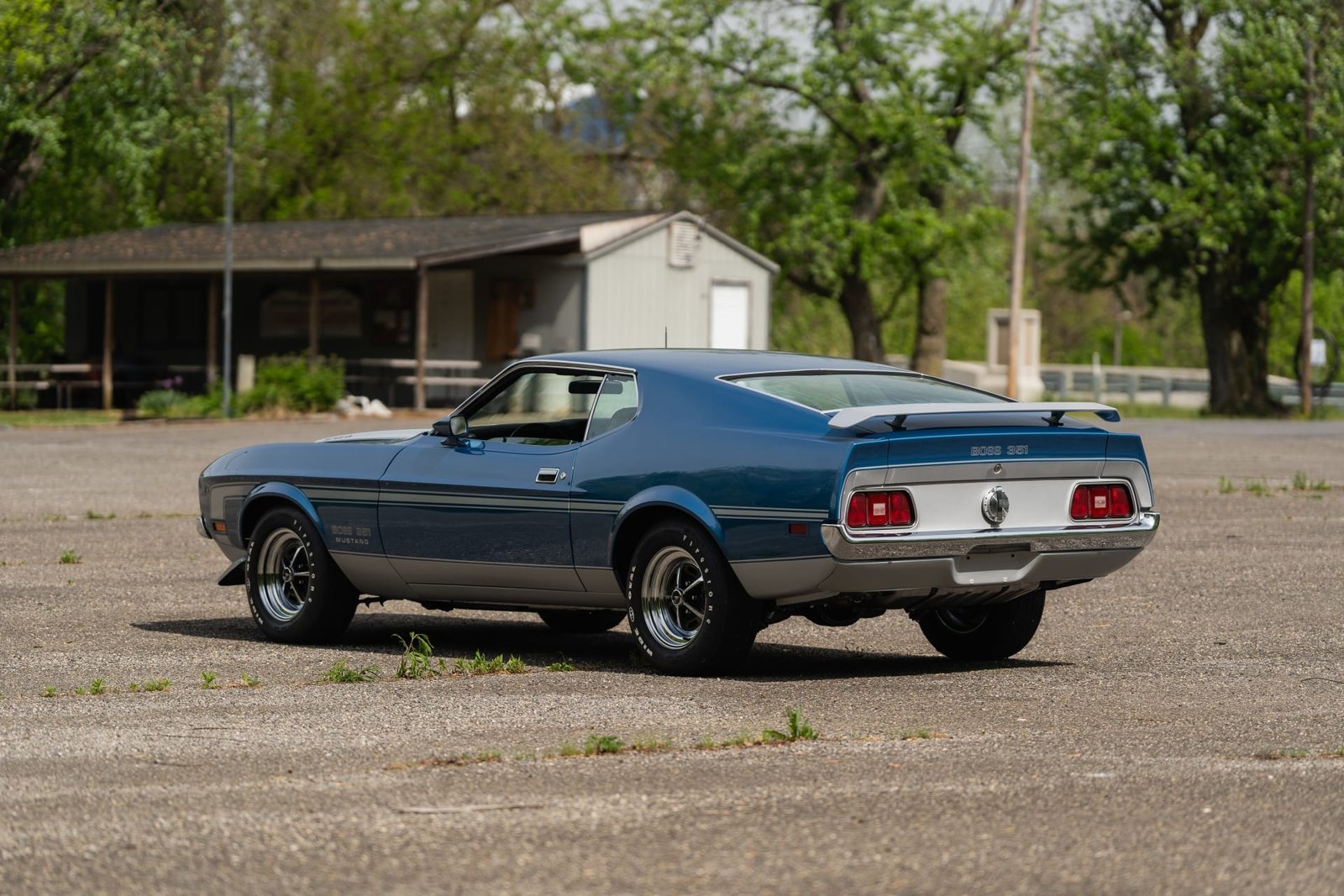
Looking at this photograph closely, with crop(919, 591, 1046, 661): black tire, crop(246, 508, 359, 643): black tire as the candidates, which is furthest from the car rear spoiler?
crop(246, 508, 359, 643): black tire

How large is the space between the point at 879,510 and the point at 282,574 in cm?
350

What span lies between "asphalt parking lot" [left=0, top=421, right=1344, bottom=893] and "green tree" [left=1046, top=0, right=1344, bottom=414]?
3624cm

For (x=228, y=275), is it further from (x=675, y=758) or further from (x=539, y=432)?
(x=675, y=758)

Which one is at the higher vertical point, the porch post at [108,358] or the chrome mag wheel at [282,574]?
the porch post at [108,358]

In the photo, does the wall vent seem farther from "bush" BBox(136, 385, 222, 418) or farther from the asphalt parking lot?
the asphalt parking lot

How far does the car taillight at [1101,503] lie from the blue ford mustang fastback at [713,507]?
11mm

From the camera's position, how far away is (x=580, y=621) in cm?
1063

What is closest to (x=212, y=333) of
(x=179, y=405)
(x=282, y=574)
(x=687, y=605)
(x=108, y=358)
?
(x=108, y=358)

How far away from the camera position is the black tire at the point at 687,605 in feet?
27.9

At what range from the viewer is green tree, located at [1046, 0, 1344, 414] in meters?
46.3

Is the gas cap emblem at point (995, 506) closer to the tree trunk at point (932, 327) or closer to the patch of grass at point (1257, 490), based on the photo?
the patch of grass at point (1257, 490)

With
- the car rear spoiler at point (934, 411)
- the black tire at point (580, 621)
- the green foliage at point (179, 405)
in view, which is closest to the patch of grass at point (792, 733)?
the car rear spoiler at point (934, 411)

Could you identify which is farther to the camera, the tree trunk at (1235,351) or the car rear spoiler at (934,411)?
the tree trunk at (1235,351)

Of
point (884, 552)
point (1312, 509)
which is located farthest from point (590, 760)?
point (1312, 509)
